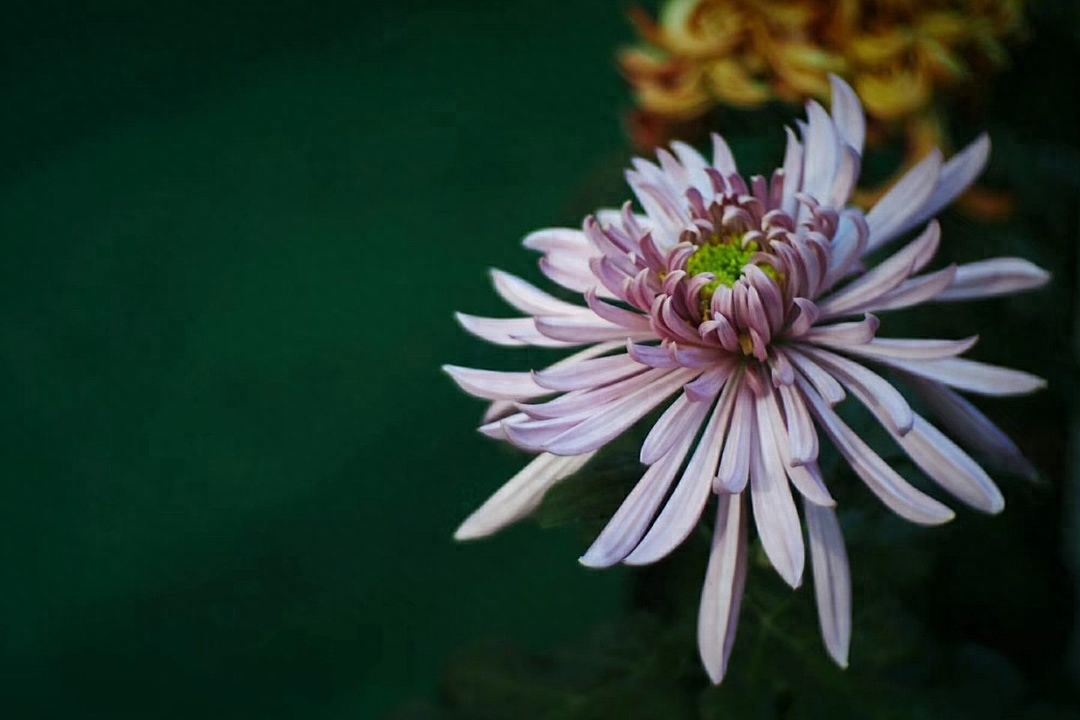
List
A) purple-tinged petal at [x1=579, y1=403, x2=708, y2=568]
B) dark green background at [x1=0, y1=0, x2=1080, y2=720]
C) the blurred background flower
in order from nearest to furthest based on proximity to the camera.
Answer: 1. purple-tinged petal at [x1=579, y1=403, x2=708, y2=568]
2. the blurred background flower
3. dark green background at [x1=0, y1=0, x2=1080, y2=720]

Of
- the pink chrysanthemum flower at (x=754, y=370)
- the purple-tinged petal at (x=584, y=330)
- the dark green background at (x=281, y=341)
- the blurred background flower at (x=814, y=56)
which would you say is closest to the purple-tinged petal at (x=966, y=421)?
the pink chrysanthemum flower at (x=754, y=370)

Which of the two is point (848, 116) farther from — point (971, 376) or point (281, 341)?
point (281, 341)

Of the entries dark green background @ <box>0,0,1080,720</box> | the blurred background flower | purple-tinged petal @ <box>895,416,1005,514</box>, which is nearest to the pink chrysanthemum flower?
purple-tinged petal @ <box>895,416,1005,514</box>

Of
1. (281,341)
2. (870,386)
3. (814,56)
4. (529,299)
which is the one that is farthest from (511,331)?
(281,341)

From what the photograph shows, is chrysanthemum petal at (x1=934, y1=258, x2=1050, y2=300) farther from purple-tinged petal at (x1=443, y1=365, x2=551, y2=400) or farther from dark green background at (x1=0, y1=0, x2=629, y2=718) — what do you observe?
dark green background at (x1=0, y1=0, x2=629, y2=718)

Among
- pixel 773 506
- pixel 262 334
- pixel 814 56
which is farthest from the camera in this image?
pixel 262 334

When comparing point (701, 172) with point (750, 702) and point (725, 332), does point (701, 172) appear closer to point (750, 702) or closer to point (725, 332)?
point (725, 332)

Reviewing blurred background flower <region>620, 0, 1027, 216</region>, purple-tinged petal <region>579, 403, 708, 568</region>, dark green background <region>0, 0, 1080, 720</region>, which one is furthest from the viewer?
dark green background <region>0, 0, 1080, 720</region>

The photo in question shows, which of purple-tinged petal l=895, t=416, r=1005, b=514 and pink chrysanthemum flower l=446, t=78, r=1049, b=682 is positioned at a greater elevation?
pink chrysanthemum flower l=446, t=78, r=1049, b=682
